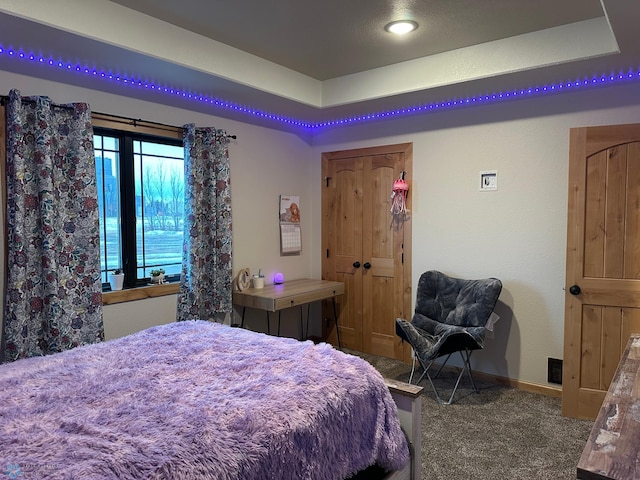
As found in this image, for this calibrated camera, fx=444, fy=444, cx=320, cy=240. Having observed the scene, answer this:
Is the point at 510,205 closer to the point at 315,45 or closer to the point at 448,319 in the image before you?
the point at 448,319

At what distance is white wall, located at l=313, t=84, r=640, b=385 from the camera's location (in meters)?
3.42

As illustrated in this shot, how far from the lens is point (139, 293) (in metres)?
3.39

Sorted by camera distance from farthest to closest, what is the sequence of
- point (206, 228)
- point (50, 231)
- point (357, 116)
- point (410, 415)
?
point (357, 116)
point (206, 228)
point (50, 231)
point (410, 415)

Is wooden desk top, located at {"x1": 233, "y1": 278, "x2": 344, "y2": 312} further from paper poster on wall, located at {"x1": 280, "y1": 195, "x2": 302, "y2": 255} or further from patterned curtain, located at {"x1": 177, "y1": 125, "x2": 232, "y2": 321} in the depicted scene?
paper poster on wall, located at {"x1": 280, "y1": 195, "x2": 302, "y2": 255}

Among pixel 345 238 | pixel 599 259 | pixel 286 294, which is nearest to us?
pixel 599 259

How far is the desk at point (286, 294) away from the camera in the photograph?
3.78 m

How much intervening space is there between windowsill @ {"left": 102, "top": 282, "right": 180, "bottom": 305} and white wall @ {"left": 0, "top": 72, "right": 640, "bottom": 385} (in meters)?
0.06

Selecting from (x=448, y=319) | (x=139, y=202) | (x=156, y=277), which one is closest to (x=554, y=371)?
(x=448, y=319)

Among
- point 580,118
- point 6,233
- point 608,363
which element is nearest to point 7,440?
point 6,233

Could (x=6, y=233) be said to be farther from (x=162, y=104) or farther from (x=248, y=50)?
(x=248, y=50)

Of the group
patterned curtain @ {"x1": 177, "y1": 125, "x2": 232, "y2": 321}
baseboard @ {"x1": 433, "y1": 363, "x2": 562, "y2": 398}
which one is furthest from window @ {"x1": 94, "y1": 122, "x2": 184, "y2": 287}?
baseboard @ {"x1": 433, "y1": 363, "x2": 562, "y2": 398}

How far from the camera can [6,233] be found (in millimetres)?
2701

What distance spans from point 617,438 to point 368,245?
3.25 m

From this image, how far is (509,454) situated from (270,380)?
1701 millimetres
